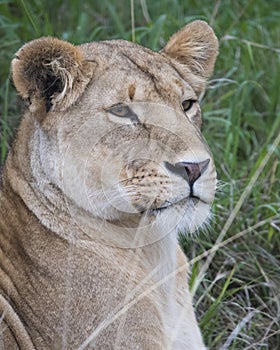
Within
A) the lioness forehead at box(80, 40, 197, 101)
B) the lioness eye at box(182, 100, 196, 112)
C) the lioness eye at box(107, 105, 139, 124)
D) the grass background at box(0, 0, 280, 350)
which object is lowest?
the grass background at box(0, 0, 280, 350)

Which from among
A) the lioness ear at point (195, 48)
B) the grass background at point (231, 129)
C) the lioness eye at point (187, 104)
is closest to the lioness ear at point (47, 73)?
the lioness eye at point (187, 104)

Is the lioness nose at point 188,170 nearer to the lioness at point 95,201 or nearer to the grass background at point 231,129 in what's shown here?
the lioness at point 95,201

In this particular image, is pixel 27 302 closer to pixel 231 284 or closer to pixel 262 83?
pixel 231 284

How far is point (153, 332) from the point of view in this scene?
310 cm

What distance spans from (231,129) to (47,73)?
1.78m

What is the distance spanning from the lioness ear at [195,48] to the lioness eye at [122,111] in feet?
1.52

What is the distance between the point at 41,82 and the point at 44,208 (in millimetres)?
385

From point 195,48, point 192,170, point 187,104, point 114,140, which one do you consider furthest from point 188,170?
point 195,48

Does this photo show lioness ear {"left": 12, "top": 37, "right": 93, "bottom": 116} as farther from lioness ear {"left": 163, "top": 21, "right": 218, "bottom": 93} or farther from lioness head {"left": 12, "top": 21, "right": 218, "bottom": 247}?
lioness ear {"left": 163, "top": 21, "right": 218, "bottom": 93}

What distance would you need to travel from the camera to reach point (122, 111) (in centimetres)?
316

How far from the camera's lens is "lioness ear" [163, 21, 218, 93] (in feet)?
11.7

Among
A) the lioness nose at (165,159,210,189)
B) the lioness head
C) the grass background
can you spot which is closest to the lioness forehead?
the lioness head

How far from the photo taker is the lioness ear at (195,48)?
3562 mm

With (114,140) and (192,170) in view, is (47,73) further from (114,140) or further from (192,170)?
(192,170)
